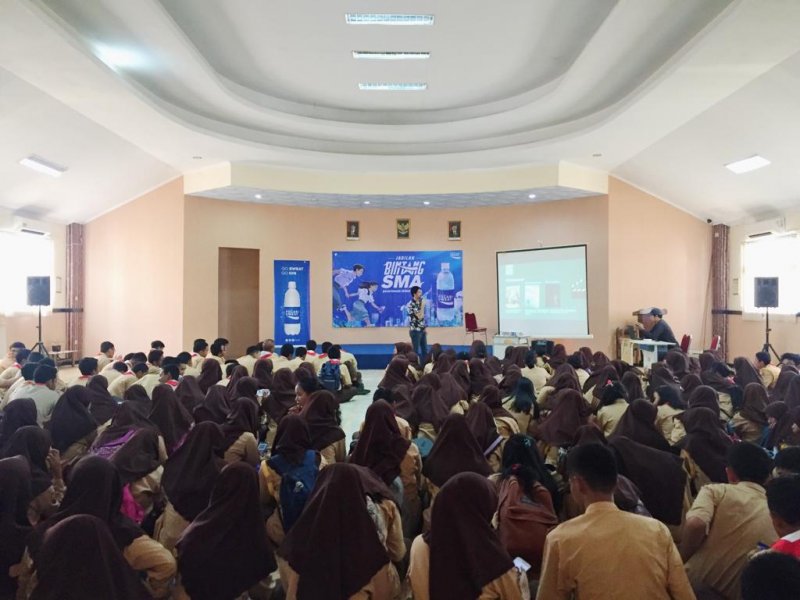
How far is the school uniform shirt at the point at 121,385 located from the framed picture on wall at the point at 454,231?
7.32 metres

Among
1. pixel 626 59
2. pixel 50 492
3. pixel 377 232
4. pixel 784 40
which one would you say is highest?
pixel 626 59

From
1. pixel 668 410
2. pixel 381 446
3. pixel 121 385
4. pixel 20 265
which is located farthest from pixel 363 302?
pixel 381 446

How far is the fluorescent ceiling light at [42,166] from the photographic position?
7398mm

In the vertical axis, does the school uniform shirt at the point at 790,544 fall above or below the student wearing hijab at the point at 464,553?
above

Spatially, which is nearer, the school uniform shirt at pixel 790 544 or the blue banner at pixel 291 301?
the school uniform shirt at pixel 790 544

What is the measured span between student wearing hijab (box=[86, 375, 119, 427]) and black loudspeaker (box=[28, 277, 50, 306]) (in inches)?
223

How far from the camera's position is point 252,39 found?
5.95 metres

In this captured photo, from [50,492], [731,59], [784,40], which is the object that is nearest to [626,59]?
[731,59]

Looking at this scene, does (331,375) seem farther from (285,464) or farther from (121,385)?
(285,464)

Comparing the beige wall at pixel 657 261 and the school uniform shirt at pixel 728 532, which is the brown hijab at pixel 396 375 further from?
the beige wall at pixel 657 261

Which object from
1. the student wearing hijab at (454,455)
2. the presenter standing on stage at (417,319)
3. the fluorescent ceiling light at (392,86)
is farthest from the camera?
the presenter standing on stage at (417,319)

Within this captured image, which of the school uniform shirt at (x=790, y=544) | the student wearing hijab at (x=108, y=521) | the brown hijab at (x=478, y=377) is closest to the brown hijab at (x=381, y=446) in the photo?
the student wearing hijab at (x=108, y=521)

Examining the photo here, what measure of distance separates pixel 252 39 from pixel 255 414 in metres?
4.51

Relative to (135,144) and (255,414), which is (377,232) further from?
(255,414)
